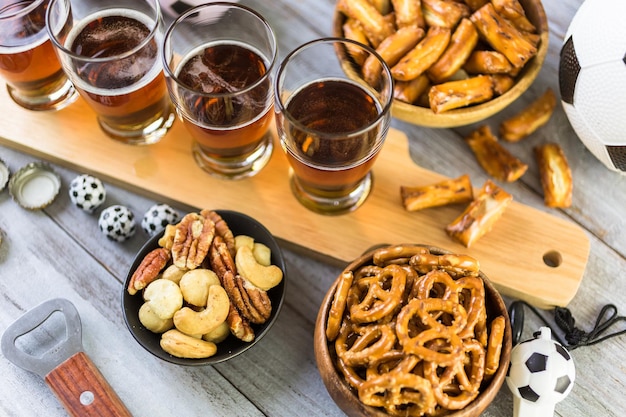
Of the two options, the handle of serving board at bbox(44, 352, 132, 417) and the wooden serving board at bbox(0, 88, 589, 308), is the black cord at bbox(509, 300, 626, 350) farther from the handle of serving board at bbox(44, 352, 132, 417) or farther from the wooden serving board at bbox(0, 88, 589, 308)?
the handle of serving board at bbox(44, 352, 132, 417)

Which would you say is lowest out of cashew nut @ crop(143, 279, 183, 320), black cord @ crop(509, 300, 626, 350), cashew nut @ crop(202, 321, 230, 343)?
black cord @ crop(509, 300, 626, 350)

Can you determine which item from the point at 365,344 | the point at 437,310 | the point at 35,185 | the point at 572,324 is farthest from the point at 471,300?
the point at 35,185

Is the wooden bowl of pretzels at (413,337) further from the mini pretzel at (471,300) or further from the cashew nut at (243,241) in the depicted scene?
the cashew nut at (243,241)

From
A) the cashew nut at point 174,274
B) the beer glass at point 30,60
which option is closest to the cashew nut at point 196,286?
the cashew nut at point 174,274

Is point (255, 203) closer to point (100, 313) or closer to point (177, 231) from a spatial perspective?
point (177, 231)

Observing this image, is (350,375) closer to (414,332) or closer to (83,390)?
(414,332)

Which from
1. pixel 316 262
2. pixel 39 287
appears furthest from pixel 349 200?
pixel 39 287

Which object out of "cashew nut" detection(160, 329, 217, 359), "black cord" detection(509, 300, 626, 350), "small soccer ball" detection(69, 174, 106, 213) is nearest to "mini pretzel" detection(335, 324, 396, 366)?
"cashew nut" detection(160, 329, 217, 359)
